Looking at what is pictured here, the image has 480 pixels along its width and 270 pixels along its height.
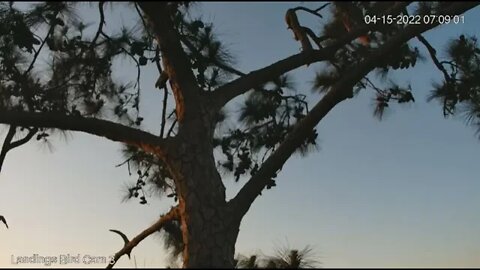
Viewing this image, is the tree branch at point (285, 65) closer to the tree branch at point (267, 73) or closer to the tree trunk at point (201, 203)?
the tree branch at point (267, 73)

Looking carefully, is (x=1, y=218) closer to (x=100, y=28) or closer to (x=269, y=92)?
(x=100, y=28)

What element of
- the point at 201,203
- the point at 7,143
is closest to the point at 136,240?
the point at 201,203

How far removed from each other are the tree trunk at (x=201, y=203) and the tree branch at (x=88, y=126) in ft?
0.37

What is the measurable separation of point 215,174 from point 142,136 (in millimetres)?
382

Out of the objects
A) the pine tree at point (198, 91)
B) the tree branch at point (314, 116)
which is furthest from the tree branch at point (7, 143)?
the tree branch at point (314, 116)

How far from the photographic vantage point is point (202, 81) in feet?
10.7

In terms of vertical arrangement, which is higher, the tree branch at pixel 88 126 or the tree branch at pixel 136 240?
the tree branch at pixel 88 126

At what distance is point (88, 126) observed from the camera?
2828 mm

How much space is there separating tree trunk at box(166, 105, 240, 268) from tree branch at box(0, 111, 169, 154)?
0.37 feet

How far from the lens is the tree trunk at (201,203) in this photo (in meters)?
2.58

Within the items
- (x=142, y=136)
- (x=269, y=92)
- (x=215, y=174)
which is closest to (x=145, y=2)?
(x=142, y=136)

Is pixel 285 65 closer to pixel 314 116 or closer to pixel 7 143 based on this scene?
pixel 314 116

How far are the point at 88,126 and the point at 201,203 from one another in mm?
623

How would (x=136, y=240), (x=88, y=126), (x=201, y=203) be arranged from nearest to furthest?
(x=201, y=203), (x=88, y=126), (x=136, y=240)
